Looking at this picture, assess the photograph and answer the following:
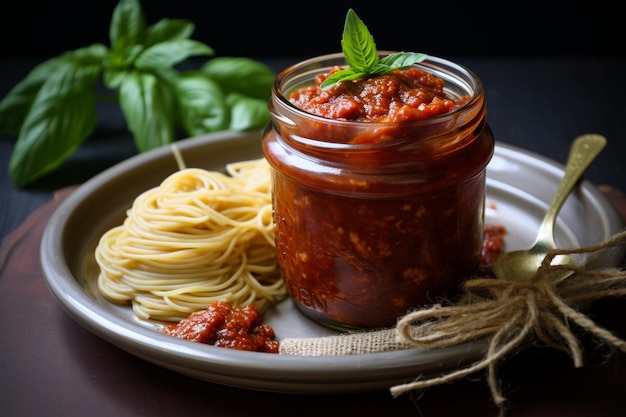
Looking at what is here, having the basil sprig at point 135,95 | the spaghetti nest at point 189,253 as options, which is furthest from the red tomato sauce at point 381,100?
the basil sprig at point 135,95

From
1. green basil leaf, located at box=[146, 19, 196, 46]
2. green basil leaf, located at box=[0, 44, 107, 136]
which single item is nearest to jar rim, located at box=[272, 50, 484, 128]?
green basil leaf, located at box=[146, 19, 196, 46]

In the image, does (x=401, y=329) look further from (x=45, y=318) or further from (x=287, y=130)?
(x=45, y=318)

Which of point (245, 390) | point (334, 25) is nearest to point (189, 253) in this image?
point (245, 390)

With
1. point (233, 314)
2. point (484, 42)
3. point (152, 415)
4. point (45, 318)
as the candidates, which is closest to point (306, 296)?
point (233, 314)

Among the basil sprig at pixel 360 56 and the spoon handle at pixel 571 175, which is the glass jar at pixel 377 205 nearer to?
the basil sprig at pixel 360 56

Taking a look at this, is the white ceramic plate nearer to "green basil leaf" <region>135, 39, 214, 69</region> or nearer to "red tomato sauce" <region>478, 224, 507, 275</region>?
"red tomato sauce" <region>478, 224, 507, 275</region>

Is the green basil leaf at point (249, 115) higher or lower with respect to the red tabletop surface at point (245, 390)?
higher
